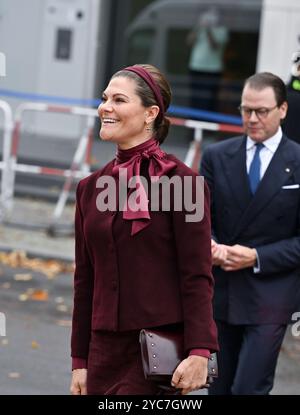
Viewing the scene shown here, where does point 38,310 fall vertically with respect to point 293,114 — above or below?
below

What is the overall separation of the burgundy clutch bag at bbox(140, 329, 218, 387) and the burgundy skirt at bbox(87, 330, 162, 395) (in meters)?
0.09

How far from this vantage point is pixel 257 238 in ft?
18.0

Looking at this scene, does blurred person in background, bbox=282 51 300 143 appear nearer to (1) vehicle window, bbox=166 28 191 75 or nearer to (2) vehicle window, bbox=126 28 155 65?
(1) vehicle window, bbox=166 28 191 75

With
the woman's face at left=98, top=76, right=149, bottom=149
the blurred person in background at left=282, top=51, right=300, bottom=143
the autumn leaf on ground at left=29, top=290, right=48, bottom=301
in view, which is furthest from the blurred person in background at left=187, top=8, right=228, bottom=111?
the woman's face at left=98, top=76, right=149, bottom=149

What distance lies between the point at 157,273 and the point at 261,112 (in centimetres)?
169

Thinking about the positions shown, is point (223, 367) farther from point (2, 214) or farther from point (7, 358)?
point (2, 214)

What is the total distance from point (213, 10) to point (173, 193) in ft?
37.9

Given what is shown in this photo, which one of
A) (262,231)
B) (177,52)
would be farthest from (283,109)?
(177,52)

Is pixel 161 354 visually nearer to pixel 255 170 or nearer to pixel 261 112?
pixel 255 170

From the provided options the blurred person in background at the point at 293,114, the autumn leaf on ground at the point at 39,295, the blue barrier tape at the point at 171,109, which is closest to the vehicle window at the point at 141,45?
the blue barrier tape at the point at 171,109

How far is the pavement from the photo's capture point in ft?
23.7

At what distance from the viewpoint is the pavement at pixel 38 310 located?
23.7 feet

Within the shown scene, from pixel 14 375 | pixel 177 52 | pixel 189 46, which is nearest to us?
pixel 14 375

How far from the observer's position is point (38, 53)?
15.9 metres
